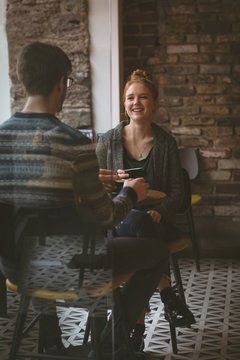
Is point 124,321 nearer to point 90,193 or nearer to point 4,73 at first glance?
point 90,193

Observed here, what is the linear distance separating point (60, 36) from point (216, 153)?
132 inches

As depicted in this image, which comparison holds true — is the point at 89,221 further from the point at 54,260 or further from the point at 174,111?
the point at 174,111

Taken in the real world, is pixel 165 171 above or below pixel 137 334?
above

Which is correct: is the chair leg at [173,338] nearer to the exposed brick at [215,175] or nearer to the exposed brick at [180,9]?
the exposed brick at [215,175]

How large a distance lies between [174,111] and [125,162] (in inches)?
86.4

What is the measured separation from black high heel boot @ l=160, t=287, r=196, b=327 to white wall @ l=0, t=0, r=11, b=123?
1489 mm

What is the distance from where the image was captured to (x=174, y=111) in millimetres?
5234

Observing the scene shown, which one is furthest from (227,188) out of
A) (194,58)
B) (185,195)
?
(185,195)


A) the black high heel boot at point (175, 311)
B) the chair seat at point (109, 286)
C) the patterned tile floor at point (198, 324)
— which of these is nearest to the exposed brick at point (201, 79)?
the patterned tile floor at point (198, 324)

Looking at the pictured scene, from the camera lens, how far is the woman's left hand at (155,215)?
3000 millimetres

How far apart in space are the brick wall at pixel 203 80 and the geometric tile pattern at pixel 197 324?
37.2 inches

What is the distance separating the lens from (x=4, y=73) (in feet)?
6.40

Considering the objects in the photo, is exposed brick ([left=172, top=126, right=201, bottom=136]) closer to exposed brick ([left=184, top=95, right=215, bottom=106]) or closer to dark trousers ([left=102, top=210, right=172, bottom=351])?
exposed brick ([left=184, top=95, right=215, bottom=106])

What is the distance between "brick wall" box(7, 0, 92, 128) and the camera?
1.96 m
